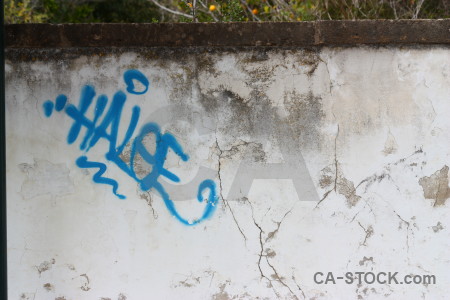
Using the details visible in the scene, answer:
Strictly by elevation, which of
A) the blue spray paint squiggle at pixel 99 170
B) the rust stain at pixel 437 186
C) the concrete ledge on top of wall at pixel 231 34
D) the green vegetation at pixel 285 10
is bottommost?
the rust stain at pixel 437 186

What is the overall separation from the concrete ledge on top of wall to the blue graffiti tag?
0.26 metres

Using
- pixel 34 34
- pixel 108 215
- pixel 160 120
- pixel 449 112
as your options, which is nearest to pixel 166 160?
pixel 160 120

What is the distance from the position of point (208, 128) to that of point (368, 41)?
113 cm

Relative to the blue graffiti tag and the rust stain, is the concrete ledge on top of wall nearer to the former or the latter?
the blue graffiti tag

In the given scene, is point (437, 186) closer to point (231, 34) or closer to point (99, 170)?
point (231, 34)

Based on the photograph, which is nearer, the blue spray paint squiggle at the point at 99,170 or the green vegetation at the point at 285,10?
the blue spray paint squiggle at the point at 99,170

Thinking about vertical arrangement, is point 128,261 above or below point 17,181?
below

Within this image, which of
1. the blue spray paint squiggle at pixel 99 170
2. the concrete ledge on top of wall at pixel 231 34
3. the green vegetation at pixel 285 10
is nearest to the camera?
the concrete ledge on top of wall at pixel 231 34

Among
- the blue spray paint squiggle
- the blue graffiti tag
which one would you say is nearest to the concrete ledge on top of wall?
the blue graffiti tag

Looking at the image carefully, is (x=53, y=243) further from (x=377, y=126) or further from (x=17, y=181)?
(x=377, y=126)

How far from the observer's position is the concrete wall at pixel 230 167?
157 inches

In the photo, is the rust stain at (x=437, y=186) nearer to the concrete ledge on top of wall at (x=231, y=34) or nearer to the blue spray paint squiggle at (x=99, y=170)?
the concrete ledge on top of wall at (x=231, y=34)

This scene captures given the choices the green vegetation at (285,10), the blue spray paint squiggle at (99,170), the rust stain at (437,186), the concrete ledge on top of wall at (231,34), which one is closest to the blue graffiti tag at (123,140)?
the blue spray paint squiggle at (99,170)

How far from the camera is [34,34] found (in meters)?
4.01
